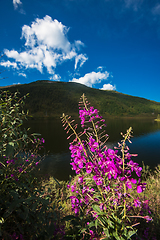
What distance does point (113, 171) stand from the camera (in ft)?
5.39

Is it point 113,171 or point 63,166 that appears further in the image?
point 63,166

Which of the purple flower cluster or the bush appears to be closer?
the bush

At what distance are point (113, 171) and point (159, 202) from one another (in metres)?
5.25

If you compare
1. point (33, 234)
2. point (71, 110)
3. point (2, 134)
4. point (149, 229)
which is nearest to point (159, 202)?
point (149, 229)

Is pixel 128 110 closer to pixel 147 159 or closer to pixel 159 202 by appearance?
pixel 147 159

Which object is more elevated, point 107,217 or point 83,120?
point 83,120

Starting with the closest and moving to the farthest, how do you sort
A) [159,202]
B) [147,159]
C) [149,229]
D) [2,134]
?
1. [2,134]
2. [149,229]
3. [159,202]
4. [147,159]

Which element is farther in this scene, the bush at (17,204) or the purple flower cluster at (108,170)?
the purple flower cluster at (108,170)

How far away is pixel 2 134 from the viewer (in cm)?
238

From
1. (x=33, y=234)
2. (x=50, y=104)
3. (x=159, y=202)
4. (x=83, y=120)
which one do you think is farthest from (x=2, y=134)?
(x=50, y=104)

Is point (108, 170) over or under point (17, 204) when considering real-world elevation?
over

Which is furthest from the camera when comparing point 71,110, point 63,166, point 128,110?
point 128,110

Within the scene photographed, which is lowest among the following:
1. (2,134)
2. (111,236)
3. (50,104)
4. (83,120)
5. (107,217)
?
(111,236)

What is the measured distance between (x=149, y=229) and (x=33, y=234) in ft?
11.4
